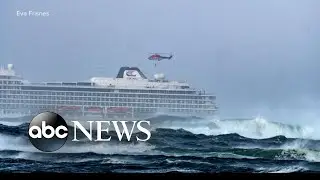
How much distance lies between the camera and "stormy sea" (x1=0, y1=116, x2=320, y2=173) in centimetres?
277

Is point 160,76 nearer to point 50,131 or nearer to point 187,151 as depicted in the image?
point 187,151

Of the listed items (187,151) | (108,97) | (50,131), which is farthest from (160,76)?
(50,131)

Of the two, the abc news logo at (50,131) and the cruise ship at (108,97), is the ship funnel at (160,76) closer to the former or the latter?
the cruise ship at (108,97)

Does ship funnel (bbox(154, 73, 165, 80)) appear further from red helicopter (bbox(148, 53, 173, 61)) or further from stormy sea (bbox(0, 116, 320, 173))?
stormy sea (bbox(0, 116, 320, 173))

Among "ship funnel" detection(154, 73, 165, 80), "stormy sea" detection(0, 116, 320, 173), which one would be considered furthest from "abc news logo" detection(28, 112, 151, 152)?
"ship funnel" detection(154, 73, 165, 80)

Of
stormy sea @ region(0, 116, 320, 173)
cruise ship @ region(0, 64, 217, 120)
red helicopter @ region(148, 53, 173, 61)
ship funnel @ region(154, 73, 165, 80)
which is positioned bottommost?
stormy sea @ region(0, 116, 320, 173)

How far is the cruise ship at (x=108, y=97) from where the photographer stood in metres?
2.79

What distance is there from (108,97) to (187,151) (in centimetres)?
51

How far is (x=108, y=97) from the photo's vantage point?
288 centimetres

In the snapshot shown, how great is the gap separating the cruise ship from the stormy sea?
7cm

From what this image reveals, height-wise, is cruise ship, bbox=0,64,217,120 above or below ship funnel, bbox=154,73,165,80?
below

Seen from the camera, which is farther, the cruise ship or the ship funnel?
the ship funnel

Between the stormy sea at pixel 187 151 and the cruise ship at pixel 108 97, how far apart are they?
74mm

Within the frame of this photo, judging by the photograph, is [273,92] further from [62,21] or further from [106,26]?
[62,21]
